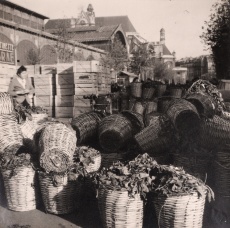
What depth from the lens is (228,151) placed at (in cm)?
477

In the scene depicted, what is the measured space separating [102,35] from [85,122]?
1612 inches

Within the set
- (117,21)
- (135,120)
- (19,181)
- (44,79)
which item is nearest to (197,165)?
(135,120)

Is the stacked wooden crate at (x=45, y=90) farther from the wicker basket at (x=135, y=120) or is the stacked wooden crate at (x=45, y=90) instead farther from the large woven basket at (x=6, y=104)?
the wicker basket at (x=135, y=120)

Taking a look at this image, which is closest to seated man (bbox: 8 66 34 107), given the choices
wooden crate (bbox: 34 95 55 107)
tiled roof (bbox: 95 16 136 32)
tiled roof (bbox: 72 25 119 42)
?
wooden crate (bbox: 34 95 55 107)

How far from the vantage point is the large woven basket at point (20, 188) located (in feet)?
17.3

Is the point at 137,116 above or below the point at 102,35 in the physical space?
below

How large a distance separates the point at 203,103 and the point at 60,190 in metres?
2.55

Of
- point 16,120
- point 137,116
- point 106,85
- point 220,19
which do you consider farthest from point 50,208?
point 220,19

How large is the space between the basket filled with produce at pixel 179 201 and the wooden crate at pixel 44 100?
8580 millimetres

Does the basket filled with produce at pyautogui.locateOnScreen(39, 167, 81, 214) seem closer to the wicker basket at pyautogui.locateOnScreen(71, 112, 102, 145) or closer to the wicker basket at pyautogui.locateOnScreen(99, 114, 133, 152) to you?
the wicker basket at pyautogui.locateOnScreen(99, 114, 133, 152)

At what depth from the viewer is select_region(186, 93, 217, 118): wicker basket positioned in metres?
5.43

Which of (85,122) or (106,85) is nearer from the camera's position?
(85,122)

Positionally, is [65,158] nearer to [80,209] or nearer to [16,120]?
[80,209]

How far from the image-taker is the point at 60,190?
5.12 m
